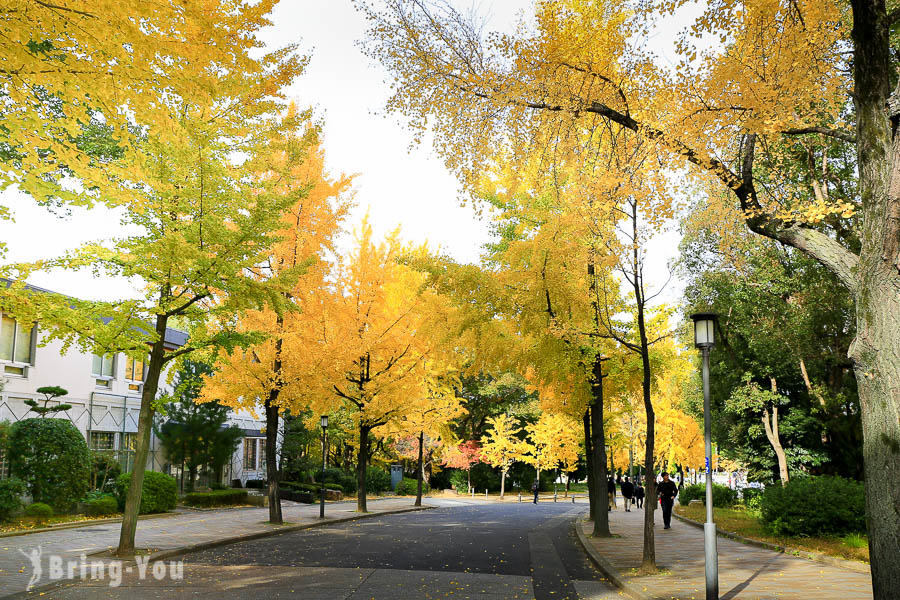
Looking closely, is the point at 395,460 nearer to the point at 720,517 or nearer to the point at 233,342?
the point at 720,517

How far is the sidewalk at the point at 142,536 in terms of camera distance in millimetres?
11391

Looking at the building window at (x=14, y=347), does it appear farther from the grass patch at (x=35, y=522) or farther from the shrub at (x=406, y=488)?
the shrub at (x=406, y=488)

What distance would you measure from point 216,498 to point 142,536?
1242cm

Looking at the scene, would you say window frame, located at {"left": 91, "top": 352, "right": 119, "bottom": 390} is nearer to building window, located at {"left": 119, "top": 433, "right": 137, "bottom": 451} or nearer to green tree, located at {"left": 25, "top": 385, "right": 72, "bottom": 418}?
building window, located at {"left": 119, "top": 433, "right": 137, "bottom": 451}

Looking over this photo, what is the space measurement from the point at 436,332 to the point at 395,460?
3436cm

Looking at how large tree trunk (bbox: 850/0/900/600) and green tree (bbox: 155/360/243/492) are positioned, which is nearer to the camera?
large tree trunk (bbox: 850/0/900/600)

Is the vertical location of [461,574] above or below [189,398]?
below

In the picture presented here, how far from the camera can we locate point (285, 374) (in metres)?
20.7

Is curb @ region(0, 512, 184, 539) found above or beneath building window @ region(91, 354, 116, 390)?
beneath

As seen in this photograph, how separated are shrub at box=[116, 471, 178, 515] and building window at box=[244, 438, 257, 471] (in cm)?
1558

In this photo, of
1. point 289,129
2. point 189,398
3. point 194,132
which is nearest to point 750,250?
point 289,129

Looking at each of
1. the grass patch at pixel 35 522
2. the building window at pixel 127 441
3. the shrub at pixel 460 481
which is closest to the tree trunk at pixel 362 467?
the building window at pixel 127 441

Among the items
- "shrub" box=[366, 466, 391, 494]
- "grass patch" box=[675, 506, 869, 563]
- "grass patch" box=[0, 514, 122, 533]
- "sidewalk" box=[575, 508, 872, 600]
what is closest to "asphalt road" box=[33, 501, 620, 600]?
"sidewalk" box=[575, 508, 872, 600]

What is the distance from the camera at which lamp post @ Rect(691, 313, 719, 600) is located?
8945 millimetres
